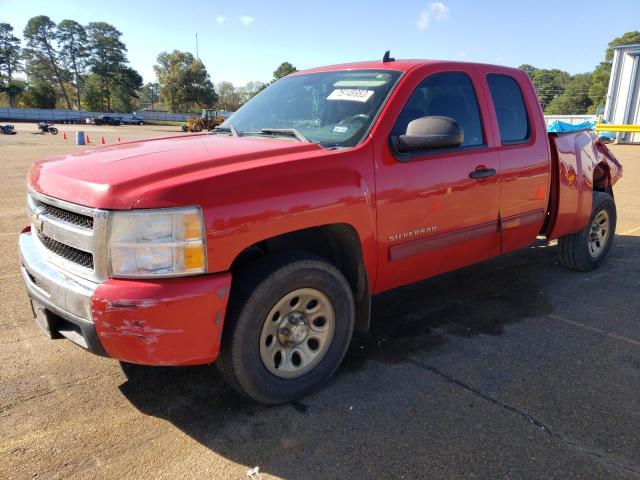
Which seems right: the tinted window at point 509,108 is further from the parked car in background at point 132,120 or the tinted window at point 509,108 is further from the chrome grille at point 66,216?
the parked car in background at point 132,120

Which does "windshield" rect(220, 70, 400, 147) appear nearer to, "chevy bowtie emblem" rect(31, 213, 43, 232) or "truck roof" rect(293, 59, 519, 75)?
"truck roof" rect(293, 59, 519, 75)

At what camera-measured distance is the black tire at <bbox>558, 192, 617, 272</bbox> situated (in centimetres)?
518

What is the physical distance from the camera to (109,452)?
2.42 metres

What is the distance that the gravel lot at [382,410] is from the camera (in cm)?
234

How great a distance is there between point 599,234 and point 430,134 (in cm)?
354

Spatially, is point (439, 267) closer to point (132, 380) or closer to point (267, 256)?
point (267, 256)

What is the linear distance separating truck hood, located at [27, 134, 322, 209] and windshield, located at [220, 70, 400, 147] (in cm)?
24

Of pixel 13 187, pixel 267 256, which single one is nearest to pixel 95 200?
pixel 267 256

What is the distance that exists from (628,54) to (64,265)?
37.4m

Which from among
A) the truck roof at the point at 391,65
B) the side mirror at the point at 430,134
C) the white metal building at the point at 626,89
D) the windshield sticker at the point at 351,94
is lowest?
the side mirror at the point at 430,134

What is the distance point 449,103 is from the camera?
3635mm

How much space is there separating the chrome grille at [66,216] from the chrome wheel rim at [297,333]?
1032mm

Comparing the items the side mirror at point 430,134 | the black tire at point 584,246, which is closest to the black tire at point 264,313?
the side mirror at point 430,134

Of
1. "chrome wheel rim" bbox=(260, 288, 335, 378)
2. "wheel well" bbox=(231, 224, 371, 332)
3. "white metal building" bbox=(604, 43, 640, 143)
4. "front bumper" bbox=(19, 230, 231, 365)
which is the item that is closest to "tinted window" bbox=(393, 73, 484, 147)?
"wheel well" bbox=(231, 224, 371, 332)
